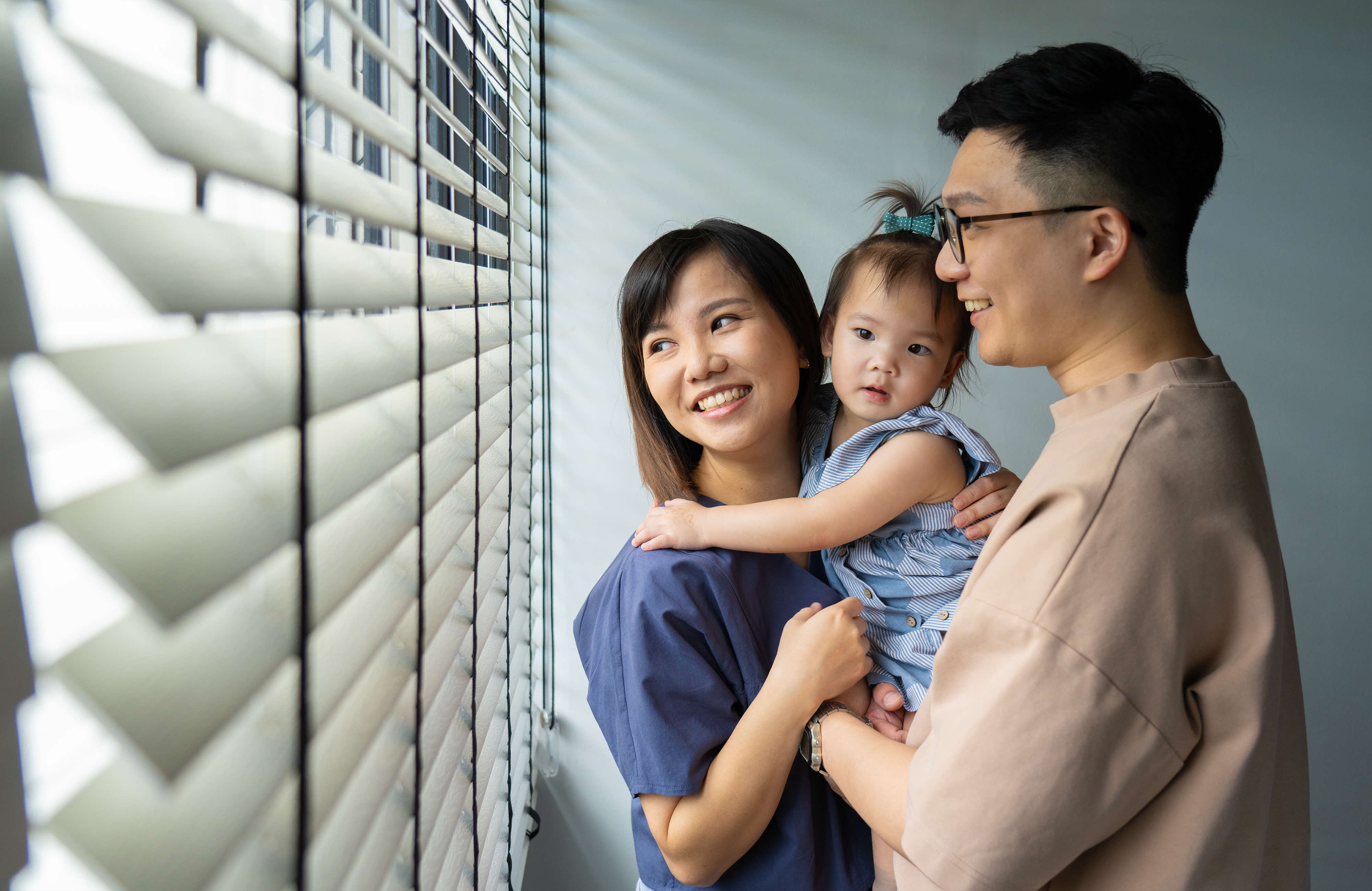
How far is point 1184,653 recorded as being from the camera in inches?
28.8

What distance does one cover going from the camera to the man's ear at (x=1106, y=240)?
85cm

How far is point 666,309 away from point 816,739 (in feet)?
2.38

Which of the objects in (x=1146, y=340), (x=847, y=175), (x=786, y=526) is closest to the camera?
(x=1146, y=340)

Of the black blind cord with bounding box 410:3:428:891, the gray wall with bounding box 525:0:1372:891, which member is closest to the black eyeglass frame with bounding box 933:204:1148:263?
the black blind cord with bounding box 410:3:428:891

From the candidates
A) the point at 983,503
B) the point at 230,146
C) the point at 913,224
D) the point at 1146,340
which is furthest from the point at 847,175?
the point at 230,146

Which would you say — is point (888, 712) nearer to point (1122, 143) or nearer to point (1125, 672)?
point (1125, 672)

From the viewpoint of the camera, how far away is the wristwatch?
108 centimetres

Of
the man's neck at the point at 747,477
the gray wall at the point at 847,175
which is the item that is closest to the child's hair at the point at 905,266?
the man's neck at the point at 747,477

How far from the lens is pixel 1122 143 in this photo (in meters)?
0.88

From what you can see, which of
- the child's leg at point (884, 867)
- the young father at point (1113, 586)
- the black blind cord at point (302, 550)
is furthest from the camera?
the child's leg at point (884, 867)

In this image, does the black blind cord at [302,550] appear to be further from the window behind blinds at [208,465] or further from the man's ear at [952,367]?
the man's ear at [952,367]

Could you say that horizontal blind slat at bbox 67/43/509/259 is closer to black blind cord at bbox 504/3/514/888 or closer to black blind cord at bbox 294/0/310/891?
black blind cord at bbox 294/0/310/891

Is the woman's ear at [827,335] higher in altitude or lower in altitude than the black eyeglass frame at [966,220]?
lower

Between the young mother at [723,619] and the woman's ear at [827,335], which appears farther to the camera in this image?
the woman's ear at [827,335]
